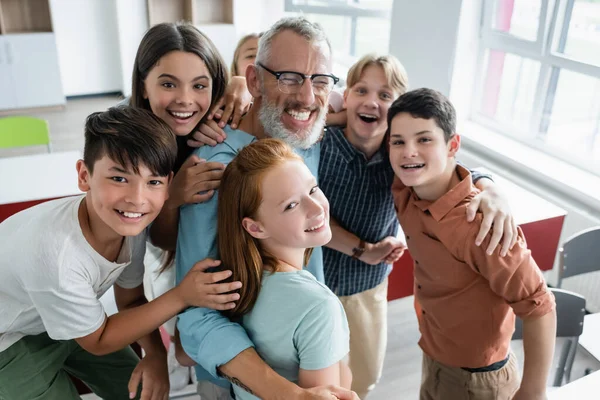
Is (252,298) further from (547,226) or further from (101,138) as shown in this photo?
(547,226)

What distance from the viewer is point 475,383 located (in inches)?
63.7

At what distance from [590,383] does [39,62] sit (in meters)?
6.63

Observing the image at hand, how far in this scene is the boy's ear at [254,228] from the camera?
1264 millimetres

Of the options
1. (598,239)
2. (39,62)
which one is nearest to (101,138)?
(598,239)

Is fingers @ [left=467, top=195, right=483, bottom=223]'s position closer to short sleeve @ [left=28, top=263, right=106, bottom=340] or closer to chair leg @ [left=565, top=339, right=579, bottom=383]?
chair leg @ [left=565, top=339, right=579, bottom=383]

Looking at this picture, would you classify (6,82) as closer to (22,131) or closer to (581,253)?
(22,131)

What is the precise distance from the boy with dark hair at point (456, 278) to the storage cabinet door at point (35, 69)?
19.5 ft

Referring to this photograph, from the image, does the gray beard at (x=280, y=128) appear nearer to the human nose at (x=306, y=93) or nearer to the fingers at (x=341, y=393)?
the human nose at (x=306, y=93)

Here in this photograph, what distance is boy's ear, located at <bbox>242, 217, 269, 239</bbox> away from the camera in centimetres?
126

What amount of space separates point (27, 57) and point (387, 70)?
5.79m

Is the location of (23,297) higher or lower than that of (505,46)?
lower

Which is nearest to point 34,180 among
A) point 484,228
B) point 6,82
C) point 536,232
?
point 484,228

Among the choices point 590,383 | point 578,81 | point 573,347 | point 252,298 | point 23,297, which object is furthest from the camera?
point 578,81

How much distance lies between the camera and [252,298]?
49.3 inches
